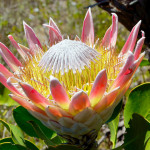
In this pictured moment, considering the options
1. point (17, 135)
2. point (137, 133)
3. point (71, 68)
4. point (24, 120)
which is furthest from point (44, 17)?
point (137, 133)

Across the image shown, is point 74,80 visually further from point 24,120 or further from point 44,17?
point 44,17

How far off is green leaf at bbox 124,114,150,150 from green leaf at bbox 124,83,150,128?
0.07 metres

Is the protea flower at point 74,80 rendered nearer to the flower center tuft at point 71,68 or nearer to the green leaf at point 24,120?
the flower center tuft at point 71,68

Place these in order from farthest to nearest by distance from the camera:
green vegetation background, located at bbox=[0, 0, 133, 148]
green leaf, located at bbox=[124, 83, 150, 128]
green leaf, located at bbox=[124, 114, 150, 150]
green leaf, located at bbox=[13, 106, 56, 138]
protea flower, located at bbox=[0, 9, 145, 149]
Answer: green vegetation background, located at bbox=[0, 0, 133, 148], green leaf, located at bbox=[13, 106, 56, 138], green leaf, located at bbox=[124, 83, 150, 128], green leaf, located at bbox=[124, 114, 150, 150], protea flower, located at bbox=[0, 9, 145, 149]

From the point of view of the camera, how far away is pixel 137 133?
4.29 ft

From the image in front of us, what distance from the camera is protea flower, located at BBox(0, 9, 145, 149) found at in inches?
41.3

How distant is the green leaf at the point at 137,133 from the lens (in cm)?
123

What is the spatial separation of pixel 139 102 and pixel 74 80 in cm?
44

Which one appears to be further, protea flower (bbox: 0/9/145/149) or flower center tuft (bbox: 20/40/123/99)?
flower center tuft (bbox: 20/40/123/99)

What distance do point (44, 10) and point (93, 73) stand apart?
3548mm

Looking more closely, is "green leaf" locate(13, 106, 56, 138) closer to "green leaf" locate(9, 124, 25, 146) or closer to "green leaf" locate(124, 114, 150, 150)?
"green leaf" locate(9, 124, 25, 146)

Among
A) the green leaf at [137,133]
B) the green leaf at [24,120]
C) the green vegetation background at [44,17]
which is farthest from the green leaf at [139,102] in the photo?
the green vegetation background at [44,17]

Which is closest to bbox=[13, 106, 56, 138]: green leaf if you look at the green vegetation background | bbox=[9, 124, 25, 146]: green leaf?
bbox=[9, 124, 25, 146]: green leaf

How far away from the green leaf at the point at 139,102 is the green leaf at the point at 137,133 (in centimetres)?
7
